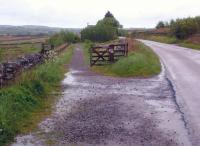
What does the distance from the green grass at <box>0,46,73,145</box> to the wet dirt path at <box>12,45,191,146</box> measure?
35 cm

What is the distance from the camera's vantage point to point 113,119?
14.1 meters

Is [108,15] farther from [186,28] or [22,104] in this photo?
[22,104]

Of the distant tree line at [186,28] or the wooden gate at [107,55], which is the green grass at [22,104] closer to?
the wooden gate at [107,55]

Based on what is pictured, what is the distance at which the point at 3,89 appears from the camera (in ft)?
50.6

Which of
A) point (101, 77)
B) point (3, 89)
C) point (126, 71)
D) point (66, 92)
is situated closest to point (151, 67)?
point (126, 71)

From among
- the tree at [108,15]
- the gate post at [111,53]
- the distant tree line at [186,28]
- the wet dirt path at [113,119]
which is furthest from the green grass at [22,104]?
the tree at [108,15]

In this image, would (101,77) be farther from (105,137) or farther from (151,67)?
(105,137)

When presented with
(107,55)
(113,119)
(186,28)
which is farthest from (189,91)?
(186,28)

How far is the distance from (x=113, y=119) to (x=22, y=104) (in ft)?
9.05

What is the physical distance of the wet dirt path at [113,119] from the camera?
38.4 ft

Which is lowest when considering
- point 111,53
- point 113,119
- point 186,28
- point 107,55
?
point 186,28

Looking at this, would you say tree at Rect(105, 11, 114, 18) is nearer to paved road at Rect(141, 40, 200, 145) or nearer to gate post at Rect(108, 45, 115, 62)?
gate post at Rect(108, 45, 115, 62)

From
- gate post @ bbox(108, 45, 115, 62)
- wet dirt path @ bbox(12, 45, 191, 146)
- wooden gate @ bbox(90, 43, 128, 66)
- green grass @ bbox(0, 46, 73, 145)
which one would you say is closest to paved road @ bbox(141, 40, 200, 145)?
wet dirt path @ bbox(12, 45, 191, 146)

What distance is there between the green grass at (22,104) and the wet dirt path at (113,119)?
350mm
